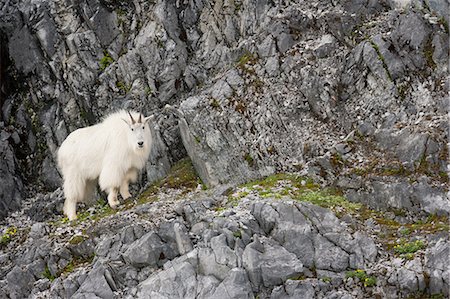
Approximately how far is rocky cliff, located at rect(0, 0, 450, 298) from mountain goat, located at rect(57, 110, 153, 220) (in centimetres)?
76

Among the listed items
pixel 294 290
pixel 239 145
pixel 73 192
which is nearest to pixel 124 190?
pixel 73 192

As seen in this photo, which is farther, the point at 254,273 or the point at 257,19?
the point at 257,19

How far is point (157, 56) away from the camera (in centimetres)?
2194

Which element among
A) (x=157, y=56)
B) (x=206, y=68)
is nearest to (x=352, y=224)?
(x=206, y=68)

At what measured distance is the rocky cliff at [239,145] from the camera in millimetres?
12758

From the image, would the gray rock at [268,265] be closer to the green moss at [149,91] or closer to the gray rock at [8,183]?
the green moss at [149,91]

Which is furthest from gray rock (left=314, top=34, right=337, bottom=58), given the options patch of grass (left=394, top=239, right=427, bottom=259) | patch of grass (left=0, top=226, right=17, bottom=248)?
patch of grass (left=0, top=226, right=17, bottom=248)

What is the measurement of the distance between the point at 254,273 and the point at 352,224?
2662 mm

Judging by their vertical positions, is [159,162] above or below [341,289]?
above

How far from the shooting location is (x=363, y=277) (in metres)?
12.0

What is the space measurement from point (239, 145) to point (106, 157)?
13.6 ft

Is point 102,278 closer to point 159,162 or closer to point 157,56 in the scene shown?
point 159,162

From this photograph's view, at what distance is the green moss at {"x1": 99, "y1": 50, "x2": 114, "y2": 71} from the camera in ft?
75.0

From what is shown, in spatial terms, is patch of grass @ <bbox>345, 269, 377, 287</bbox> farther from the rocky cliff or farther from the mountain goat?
the mountain goat
